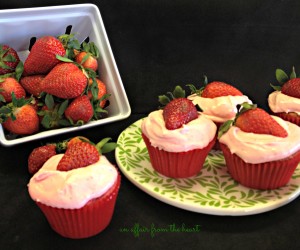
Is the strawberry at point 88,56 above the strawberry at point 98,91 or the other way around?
above

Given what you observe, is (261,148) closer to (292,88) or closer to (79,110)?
(292,88)

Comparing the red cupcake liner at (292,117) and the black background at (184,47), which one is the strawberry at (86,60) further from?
the red cupcake liner at (292,117)

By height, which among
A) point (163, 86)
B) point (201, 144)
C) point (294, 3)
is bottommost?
point (163, 86)

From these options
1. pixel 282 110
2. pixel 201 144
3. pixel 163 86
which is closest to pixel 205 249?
pixel 201 144

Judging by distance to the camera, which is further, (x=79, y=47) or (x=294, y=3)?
(x=294, y=3)

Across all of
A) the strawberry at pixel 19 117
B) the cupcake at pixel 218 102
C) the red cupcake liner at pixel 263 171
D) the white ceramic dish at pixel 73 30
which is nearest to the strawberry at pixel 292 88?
the cupcake at pixel 218 102

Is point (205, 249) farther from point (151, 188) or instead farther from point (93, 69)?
point (93, 69)
